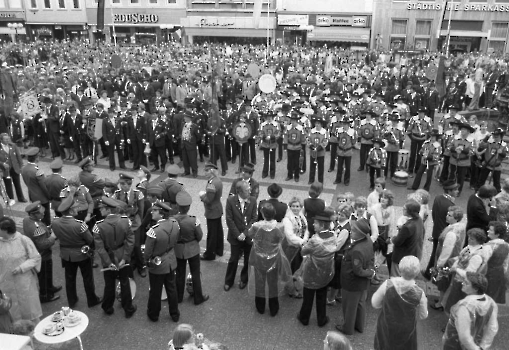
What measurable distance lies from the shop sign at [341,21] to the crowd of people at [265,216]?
27160 mm

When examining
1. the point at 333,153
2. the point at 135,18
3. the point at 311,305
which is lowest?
the point at 311,305

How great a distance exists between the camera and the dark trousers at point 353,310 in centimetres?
567

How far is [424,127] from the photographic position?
1181cm

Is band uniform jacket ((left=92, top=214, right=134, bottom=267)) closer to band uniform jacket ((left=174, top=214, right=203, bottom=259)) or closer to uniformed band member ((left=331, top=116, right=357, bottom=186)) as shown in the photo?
band uniform jacket ((left=174, top=214, right=203, bottom=259))

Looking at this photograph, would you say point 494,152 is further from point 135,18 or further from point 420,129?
point 135,18

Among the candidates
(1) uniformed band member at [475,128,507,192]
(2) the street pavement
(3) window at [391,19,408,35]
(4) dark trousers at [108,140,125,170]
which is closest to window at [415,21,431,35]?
(3) window at [391,19,408,35]

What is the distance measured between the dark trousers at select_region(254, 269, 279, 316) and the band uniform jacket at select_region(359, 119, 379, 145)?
6.76m

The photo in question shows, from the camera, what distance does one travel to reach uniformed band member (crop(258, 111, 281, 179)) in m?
11.8

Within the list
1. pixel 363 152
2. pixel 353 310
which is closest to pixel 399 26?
pixel 363 152

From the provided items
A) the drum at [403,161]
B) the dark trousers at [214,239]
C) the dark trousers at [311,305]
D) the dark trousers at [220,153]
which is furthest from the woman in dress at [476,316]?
the dark trousers at [220,153]

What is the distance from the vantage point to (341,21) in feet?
137

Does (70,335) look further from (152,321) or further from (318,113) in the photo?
(318,113)

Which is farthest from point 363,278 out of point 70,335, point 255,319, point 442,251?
point 70,335

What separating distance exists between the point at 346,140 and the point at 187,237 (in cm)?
631
